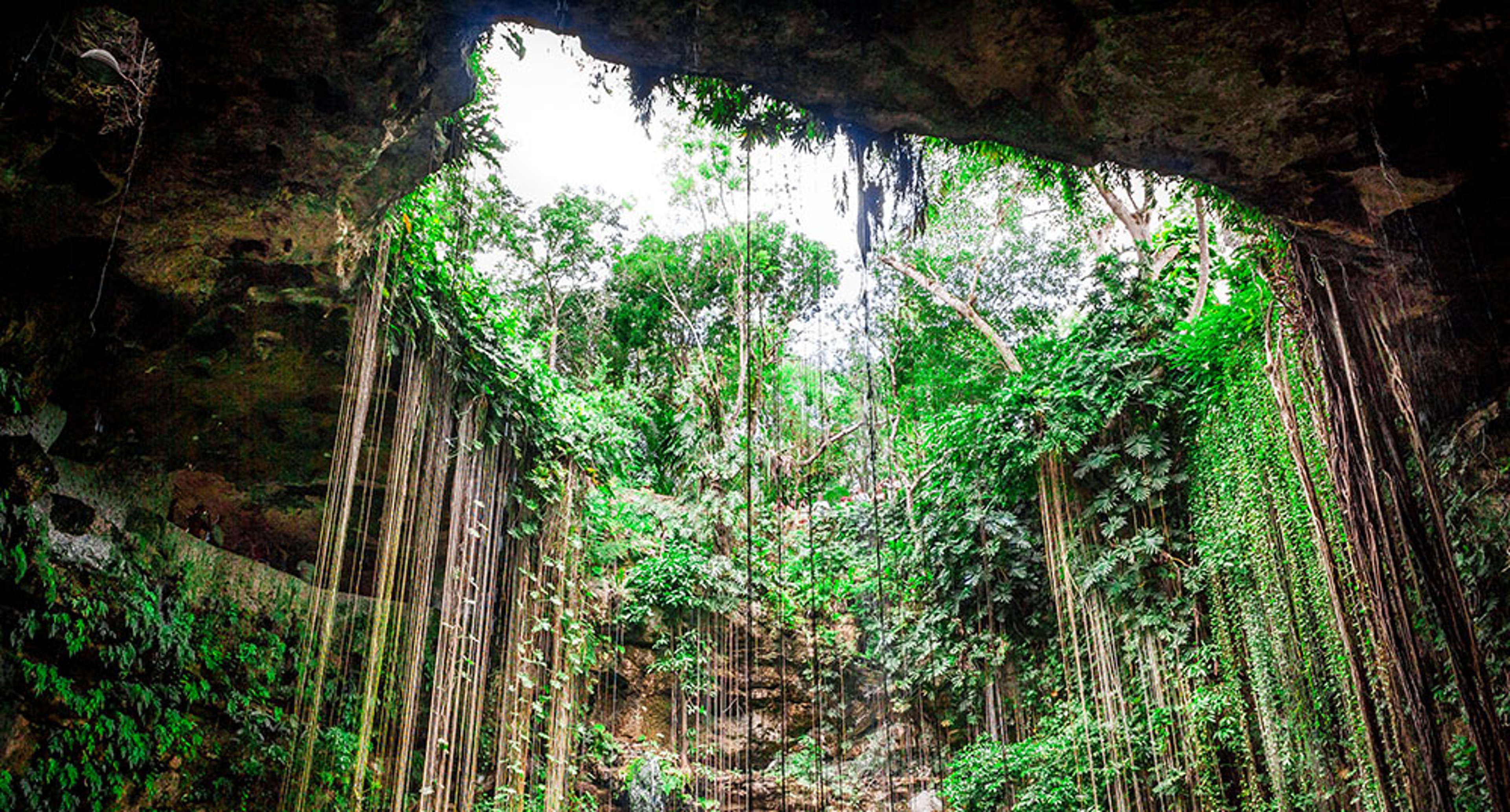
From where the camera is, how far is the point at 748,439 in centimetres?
553

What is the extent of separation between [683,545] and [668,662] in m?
1.06

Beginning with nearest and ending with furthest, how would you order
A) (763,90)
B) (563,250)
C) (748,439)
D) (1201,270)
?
1. (763,90)
2. (748,439)
3. (1201,270)
4. (563,250)

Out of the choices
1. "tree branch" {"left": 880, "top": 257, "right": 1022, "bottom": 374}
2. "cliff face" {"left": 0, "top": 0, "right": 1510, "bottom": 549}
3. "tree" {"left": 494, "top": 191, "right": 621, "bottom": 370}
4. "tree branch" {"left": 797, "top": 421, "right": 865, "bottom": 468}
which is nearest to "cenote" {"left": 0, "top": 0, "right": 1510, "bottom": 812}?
"cliff face" {"left": 0, "top": 0, "right": 1510, "bottom": 549}

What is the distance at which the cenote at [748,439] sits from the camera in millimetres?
3174

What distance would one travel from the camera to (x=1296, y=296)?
12.8ft

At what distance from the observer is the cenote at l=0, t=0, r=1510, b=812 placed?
317cm

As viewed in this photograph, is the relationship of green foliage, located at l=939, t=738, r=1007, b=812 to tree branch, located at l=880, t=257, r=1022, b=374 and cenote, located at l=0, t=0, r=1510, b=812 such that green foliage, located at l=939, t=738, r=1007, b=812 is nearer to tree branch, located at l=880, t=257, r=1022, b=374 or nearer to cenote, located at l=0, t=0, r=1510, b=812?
cenote, located at l=0, t=0, r=1510, b=812

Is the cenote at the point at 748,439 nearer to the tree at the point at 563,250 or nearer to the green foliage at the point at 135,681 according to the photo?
the green foliage at the point at 135,681

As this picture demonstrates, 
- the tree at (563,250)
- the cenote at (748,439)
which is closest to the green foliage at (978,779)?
the cenote at (748,439)

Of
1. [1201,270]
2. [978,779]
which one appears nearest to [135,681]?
[978,779]

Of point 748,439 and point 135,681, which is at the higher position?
point 748,439

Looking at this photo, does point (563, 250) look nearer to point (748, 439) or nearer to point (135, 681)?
point (748, 439)

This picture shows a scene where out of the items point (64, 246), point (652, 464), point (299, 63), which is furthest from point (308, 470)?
point (652, 464)

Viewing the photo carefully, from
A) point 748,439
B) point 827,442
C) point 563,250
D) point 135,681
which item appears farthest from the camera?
point 563,250
